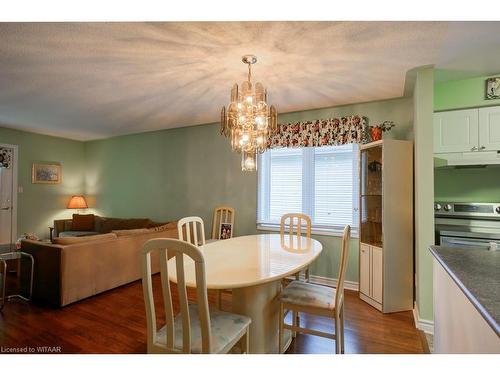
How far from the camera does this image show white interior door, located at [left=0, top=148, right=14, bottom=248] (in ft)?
14.5

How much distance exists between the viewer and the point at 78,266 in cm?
264

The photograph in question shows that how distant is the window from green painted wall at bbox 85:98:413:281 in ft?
0.64

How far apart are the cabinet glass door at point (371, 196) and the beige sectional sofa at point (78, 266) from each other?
2803mm

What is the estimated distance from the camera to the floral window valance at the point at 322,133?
10.1 feet

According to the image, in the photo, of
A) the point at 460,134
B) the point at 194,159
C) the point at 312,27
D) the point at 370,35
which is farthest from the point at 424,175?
the point at 194,159

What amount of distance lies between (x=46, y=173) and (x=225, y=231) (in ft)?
12.8

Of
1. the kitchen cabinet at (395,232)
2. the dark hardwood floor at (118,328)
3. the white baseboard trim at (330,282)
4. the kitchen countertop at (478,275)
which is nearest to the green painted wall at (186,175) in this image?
the white baseboard trim at (330,282)

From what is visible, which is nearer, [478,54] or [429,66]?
[478,54]

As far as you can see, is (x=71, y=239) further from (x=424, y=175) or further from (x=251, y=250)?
(x=424, y=175)

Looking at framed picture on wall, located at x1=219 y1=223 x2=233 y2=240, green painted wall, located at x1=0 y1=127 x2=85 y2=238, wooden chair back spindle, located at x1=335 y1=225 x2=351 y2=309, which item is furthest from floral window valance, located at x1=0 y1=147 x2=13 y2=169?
wooden chair back spindle, located at x1=335 y1=225 x2=351 y2=309

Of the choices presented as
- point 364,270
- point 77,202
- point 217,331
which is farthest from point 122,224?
point 364,270

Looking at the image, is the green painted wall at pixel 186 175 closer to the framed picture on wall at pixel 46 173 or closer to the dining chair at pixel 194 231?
the framed picture on wall at pixel 46 173

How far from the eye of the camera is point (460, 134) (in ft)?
7.94
